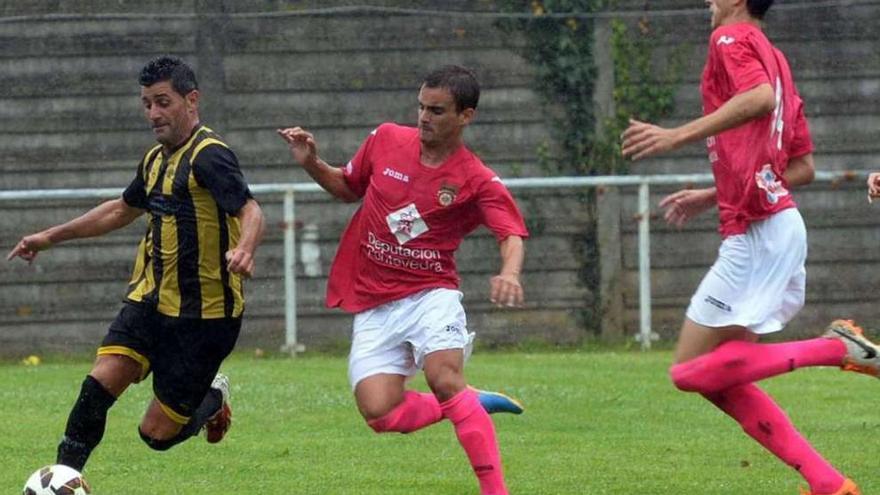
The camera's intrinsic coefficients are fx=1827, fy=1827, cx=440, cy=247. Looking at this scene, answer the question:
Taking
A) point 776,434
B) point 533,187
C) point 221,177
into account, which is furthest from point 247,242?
point 533,187

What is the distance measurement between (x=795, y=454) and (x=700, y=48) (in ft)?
29.7

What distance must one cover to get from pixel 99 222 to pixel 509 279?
194 cm

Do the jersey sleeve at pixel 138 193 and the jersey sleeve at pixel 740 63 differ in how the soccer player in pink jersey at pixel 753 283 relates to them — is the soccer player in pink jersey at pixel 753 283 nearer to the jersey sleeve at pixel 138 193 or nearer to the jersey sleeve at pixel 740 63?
the jersey sleeve at pixel 740 63

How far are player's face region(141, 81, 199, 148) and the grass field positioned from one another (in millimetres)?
1442

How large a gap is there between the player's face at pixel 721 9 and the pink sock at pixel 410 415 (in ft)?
5.99

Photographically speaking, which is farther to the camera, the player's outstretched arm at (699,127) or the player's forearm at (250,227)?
the player's forearm at (250,227)

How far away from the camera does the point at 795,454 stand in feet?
21.7

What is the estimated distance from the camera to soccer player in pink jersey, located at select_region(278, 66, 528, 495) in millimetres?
7125

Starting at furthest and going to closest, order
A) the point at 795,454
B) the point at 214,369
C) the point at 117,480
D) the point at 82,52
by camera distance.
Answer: the point at 82,52
the point at 117,480
the point at 214,369
the point at 795,454

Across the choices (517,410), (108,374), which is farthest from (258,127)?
(108,374)

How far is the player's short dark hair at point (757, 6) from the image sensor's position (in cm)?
670

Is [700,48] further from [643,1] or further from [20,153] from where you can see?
[20,153]

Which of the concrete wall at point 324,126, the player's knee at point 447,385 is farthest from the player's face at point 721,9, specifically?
the concrete wall at point 324,126

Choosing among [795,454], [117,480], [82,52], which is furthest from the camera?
[82,52]
